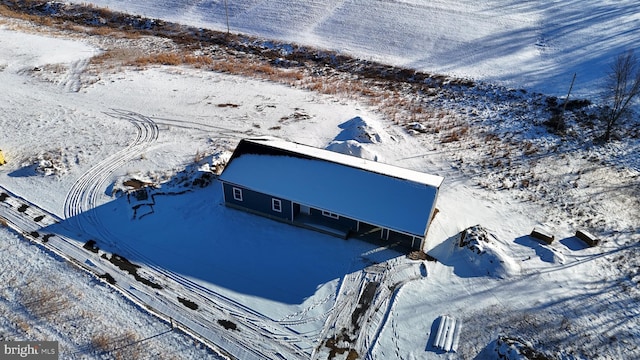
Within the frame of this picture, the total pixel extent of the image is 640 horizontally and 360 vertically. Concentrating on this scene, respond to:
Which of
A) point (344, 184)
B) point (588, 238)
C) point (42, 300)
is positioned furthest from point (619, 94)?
point (42, 300)

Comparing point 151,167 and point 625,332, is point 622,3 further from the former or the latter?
point 151,167

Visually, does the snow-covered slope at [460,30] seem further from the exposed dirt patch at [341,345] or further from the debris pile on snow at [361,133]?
the exposed dirt patch at [341,345]

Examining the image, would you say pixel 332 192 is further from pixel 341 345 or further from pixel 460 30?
pixel 460 30

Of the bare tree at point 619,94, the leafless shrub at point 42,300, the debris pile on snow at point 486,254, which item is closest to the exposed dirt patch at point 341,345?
the debris pile on snow at point 486,254

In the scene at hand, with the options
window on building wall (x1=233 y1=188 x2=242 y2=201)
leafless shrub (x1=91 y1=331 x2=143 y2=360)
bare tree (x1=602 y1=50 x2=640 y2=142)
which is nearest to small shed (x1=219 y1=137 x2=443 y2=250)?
window on building wall (x1=233 y1=188 x2=242 y2=201)

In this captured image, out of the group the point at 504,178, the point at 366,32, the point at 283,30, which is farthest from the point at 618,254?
the point at 283,30

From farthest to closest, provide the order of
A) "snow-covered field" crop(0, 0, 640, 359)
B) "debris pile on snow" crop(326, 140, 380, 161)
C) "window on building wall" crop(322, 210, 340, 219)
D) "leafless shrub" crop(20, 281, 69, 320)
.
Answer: "debris pile on snow" crop(326, 140, 380, 161)
"window on building wall" crop(322, 210, 340, 219)
"leafless shrub" crop(20, 281, 69, 320)
"snow-covered field" crop(0, 0, 640, 359)

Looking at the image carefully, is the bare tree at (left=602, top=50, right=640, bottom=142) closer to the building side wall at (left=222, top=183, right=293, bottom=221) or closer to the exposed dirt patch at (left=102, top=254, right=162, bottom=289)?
the building side wall at (left=222, top=183, right=293, bottom=221)
